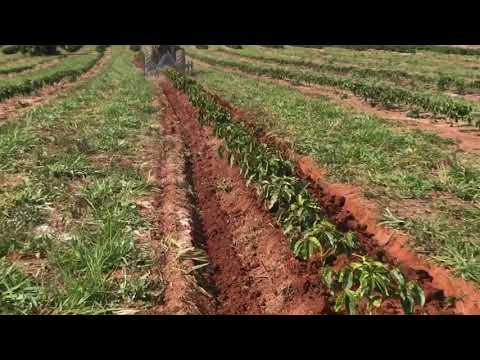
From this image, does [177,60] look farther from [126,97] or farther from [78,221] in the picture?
[78,221]

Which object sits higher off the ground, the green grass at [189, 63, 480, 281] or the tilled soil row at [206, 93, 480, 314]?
the green grass at [189, 63, 480, 281]

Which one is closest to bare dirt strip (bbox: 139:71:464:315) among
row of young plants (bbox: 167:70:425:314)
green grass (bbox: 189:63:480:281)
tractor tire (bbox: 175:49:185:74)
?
row of young plants (bbox: 167:70:425:314)

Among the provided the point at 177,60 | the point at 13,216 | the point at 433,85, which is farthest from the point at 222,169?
the point at 177,60

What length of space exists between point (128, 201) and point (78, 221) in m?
0.74

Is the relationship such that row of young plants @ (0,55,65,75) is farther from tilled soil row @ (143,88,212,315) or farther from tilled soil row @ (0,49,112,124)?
tilled soil row @ (143,88,212,315)

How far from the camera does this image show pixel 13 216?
5.55 m


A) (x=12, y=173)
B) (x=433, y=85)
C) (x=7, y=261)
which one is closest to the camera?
(x=7, y=261)

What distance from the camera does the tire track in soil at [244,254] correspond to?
4609 millimetres

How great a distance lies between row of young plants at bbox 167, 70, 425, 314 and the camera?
397 centimetres

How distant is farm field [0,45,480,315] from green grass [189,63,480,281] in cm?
3

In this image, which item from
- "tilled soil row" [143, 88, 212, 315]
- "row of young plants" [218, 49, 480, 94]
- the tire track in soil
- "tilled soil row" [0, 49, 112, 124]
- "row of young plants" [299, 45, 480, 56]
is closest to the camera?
"tilled soil row" [143, 88, 212, 315]

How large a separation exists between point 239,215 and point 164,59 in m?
20.2

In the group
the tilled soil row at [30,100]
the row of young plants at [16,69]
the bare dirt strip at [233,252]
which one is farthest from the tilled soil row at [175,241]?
the row of young plants at [16,69]

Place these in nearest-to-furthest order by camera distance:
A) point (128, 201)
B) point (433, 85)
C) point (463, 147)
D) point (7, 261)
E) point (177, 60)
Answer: point (7, 261), point (128, 201), point (463, 147), point (433, 85), point (177, 60)
